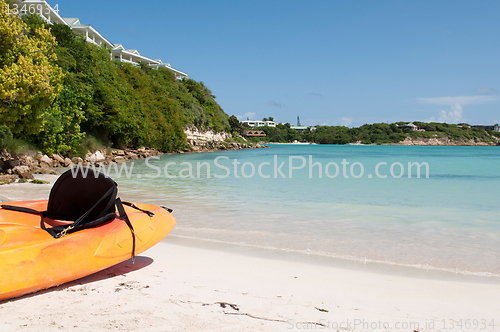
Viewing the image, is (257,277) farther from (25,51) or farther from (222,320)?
(25,51)

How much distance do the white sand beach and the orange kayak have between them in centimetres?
17

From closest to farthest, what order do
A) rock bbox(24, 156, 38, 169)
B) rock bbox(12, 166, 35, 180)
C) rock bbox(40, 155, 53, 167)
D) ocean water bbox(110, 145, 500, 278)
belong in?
ocean water bbox(110, 145, 500, 278) → rock bbox(12, 166, 35, 180) → rock bbox(24, 156, 38, 169) → rock bbox(40, 155, 53, 167)

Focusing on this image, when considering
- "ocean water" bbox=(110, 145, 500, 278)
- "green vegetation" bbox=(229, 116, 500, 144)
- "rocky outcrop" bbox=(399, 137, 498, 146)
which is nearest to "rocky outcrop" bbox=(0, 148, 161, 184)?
"ocean water" bbox=(110, 145, 500, 278)

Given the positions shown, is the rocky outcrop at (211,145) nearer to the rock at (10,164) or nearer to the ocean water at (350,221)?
the rock at (10,164)

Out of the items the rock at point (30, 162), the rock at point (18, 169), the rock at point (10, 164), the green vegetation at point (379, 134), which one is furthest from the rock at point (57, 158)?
the green vegetation at point (379, 134)

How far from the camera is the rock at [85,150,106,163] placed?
2197 centimetres

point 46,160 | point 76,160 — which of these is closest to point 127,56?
point 76,160

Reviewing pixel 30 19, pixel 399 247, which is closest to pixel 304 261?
pixel 399 247

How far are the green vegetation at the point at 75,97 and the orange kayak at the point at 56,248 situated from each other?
357 inches

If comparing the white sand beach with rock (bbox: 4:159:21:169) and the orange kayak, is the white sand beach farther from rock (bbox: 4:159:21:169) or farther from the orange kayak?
rock (bbox: 4:159:21:169)

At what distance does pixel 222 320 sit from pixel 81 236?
170cm

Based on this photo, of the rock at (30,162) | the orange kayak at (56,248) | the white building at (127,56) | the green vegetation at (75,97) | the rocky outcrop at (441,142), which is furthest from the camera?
the rocky outcrop at (441,142)

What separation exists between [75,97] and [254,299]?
68.2ft

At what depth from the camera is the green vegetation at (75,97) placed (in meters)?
11.3
